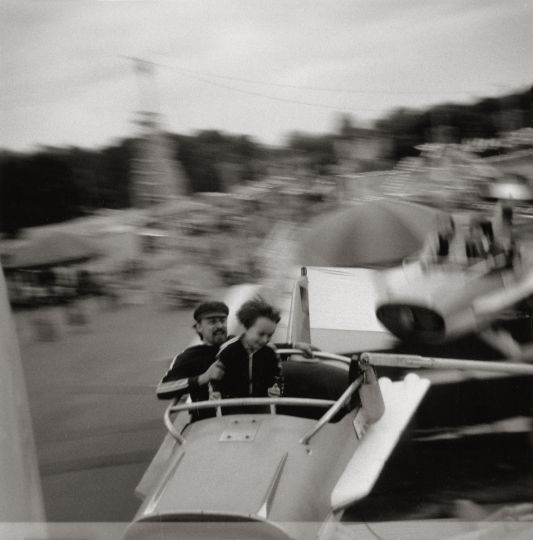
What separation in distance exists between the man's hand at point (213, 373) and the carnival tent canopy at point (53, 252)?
47cm

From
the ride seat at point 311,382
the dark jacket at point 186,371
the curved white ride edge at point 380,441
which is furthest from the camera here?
the ride seat at point 311,382

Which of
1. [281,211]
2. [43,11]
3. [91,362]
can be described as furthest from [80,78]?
[91,362]

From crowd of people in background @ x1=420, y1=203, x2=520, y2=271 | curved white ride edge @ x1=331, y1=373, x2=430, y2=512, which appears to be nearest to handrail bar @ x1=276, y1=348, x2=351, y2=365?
curved white ride edge @ x1=331, y1=373, x2=430, y2=512

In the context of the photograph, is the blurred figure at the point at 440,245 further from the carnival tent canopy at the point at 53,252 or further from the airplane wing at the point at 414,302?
the carnival tent canopy at the point at 53,252

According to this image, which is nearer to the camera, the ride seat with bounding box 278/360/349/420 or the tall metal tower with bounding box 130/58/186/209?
the tall metal tower with bounding box 130/58/186/209

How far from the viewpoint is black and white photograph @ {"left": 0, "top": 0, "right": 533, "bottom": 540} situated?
1.97m

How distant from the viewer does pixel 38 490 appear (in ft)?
6.75

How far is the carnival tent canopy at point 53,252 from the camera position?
2.03m

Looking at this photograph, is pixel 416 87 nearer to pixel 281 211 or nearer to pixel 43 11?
pixel 281 211

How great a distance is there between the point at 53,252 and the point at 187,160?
485 mm

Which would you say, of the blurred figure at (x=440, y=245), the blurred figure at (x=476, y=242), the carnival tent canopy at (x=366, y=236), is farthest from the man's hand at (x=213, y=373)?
the blurred figure at (x=476, y=242)

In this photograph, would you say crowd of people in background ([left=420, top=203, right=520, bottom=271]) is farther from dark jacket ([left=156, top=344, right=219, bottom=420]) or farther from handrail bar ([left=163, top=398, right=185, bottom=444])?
handrail bar ([left=163, top=398, right=185, bottom=444])

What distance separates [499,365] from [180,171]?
1.12 metres

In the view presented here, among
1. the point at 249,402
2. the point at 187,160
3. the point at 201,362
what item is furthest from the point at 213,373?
the point at 187,160
